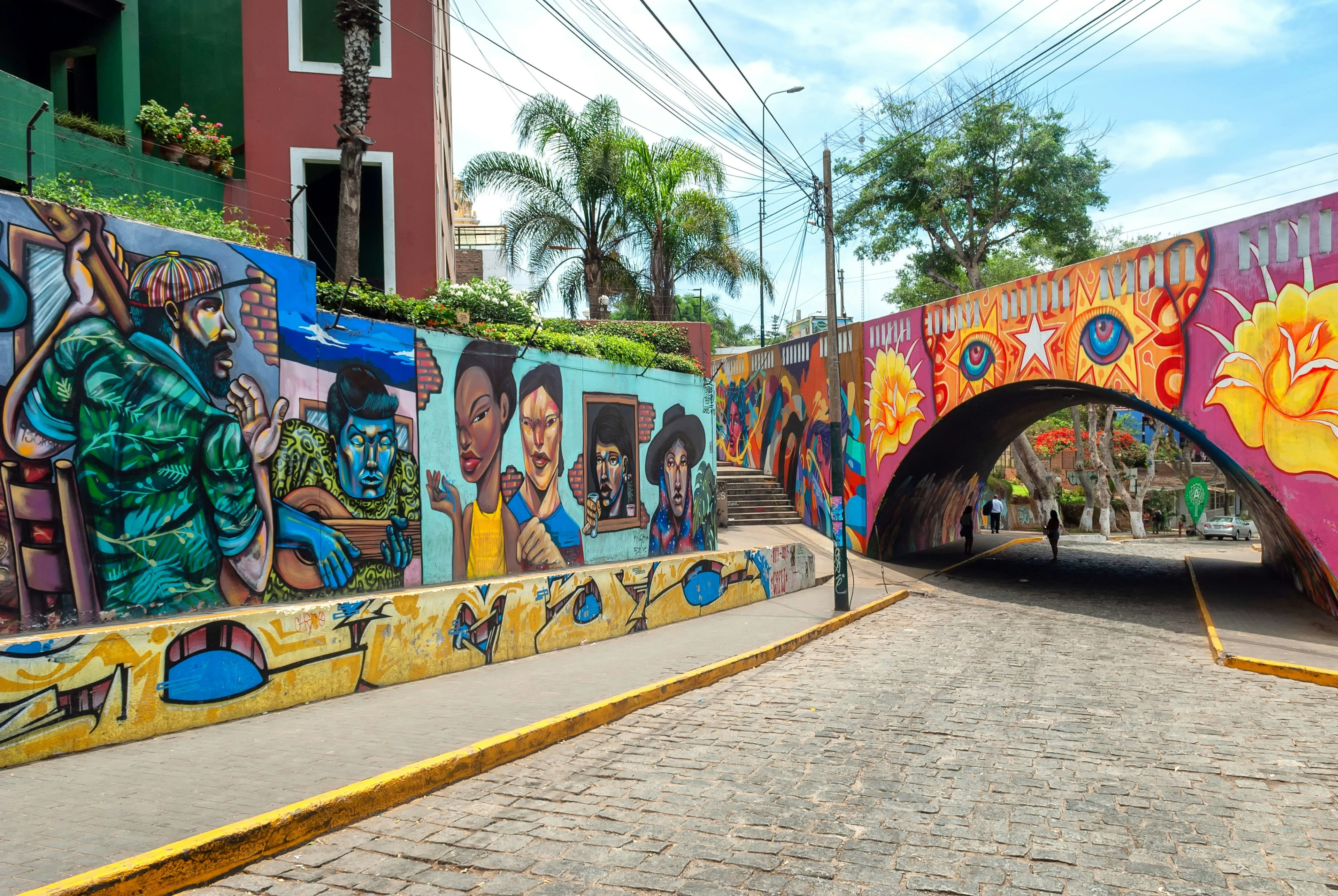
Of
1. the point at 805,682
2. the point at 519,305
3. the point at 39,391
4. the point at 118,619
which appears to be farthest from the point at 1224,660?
the point at 39,391

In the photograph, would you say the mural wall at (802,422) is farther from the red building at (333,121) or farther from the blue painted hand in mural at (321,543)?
the blue painted hand in mural at (321,543)

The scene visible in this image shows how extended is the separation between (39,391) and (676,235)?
1857 centimetres

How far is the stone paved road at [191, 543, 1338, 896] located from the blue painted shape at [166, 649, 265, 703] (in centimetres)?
236

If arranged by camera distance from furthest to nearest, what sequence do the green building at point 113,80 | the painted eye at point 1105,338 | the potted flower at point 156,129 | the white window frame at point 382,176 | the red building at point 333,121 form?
the white window frame at point 382,176 < the red building at point 333,121 < the painted eye at point 1105,338 < the potted flower at point 156,129 < the green building at point 113,80

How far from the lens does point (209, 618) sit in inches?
272

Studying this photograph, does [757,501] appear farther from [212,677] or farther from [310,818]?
[310,818]

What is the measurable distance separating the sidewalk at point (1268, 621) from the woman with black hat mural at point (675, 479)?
944cm

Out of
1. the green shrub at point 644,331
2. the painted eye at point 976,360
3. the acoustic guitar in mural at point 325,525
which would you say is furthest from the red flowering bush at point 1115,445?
the acoustic guitar in mural at point 325,525

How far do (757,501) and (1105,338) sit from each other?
38.8 feet

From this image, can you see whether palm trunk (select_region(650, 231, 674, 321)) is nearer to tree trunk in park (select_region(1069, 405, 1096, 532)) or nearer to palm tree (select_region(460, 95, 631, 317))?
palm tree (select_region(460, 95, 631, 317))

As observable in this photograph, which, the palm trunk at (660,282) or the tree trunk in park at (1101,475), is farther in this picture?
the tree trunk in park at (1101,475)

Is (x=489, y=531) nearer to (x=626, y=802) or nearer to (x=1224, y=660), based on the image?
(x=626, y=802)

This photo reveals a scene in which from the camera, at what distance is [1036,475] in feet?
108

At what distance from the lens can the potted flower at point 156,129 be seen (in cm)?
1379
